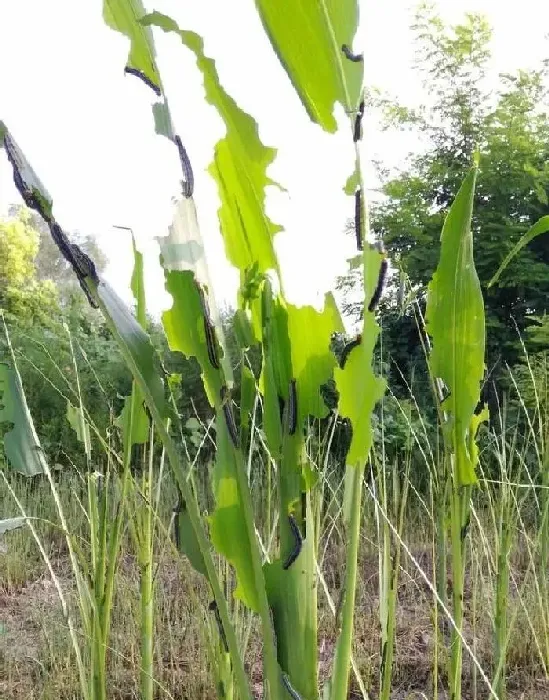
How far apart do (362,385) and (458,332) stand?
0.17m

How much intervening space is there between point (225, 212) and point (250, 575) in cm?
22

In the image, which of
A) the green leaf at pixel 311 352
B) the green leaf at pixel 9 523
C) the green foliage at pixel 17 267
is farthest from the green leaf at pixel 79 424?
the green foliage at pixel 17 267

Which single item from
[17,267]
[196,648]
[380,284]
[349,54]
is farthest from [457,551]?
[17,267]

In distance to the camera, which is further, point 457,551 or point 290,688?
point 457,551

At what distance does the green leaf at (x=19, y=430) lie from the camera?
69cm

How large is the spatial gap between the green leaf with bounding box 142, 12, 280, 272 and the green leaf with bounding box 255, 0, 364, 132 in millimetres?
40

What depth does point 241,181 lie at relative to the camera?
43 centimetres

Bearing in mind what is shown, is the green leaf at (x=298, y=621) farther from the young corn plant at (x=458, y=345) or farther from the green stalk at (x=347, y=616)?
the young corn plant at (x=458, y=345)

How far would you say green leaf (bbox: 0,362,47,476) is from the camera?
2.28ft

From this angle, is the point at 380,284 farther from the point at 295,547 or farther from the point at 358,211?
the point at 295,547

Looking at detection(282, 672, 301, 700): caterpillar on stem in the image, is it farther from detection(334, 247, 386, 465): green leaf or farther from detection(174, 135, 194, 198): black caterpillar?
detection(174, 135, 194, 198): black caterpillar

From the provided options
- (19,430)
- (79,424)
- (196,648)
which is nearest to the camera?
(19,430)

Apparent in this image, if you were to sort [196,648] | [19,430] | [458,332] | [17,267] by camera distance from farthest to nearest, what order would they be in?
[17,267] → [196,648] → [19,430] → [458,332]

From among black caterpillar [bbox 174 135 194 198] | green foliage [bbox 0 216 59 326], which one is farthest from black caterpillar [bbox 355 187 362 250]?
green foliage [bbox 0 216 59 326]
